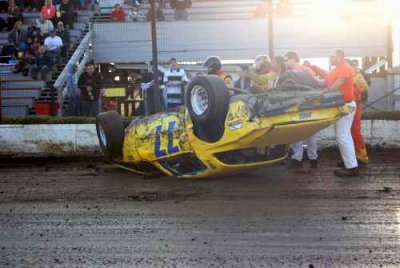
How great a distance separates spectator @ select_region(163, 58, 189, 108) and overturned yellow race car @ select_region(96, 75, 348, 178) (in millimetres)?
4698

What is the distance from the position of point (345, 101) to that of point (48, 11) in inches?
477

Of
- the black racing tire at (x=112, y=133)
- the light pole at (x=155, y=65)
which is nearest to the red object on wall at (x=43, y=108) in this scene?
the light pole at (x=155, y=65)

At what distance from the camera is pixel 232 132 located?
799cm

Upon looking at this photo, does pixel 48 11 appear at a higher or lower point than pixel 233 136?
higher

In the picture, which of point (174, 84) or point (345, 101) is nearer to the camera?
point (345, 101)

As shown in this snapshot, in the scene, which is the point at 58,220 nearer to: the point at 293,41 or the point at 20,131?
the point at 20,131

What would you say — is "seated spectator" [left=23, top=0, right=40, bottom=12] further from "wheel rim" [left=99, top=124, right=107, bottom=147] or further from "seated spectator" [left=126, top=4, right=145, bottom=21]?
"wheel rim" [left=99, top=124, right=107, bottom=147]

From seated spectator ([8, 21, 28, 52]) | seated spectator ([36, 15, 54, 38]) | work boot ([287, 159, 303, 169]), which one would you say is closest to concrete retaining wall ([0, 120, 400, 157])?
work boot ([287, 159, 303, 169])

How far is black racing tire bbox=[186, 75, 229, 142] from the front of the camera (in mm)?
7922

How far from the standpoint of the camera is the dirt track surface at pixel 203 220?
5.37 m

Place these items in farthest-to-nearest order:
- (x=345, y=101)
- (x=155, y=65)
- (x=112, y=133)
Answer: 1. (x=155, y=65)
2. (x=112, y=133)
3. (x=345, y=101)

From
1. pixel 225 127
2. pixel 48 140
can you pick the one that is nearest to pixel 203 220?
pixel 225 127

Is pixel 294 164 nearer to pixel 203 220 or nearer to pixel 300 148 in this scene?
pixel 300 148

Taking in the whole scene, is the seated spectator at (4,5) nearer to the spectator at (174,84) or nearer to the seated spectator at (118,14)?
the seated spectator at (118,14)
